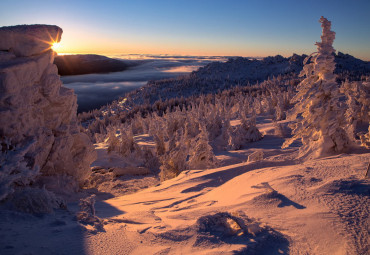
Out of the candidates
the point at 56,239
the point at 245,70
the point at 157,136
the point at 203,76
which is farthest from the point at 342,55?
the point at 56,239

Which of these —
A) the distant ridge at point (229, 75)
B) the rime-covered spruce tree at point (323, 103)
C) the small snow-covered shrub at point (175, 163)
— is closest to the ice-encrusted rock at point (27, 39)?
the small snow-covered shrub at point (175, 163)

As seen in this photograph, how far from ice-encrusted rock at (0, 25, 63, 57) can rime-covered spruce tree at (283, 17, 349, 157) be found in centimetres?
471

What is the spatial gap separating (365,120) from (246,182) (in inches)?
229

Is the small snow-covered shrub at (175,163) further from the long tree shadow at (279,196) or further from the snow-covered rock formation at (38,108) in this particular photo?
the long tree shadow at (279,196)

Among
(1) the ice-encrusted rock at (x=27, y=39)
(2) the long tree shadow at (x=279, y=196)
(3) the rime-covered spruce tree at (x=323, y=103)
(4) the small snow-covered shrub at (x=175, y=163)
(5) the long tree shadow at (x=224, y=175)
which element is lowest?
(4) the small snow-covered shrub at (x=175, y=163)

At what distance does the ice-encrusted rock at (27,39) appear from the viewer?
4.30 metres

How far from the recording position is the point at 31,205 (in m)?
2.64

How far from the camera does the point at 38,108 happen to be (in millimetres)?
4680

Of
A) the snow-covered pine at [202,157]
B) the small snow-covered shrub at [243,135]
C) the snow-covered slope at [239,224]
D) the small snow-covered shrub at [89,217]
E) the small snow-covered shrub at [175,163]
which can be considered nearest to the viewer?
the snow-covered slope at [239,224]

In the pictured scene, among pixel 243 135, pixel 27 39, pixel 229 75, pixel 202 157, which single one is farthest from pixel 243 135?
pixel 229 75

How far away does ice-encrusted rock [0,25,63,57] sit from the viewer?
430 cm

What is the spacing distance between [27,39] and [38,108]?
121cm

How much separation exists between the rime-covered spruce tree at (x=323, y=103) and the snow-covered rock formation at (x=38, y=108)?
4.51 m

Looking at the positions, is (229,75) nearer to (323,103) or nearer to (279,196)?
(323,103)
